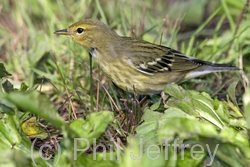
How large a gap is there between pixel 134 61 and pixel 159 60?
0.26m

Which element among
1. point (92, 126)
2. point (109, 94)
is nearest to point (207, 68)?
point (109, 94)

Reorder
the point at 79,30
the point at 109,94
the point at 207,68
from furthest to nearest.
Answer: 1. the point at 207,68
2. the point at 79,30
3. the point at 109,94

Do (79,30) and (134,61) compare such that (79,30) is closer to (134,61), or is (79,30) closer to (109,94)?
(134,61)

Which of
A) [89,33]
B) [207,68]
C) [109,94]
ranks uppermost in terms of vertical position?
[89,33]

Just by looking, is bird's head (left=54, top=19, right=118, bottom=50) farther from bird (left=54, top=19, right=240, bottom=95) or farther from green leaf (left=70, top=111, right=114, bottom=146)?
green leaf (left=70, top=111, right=114, bottom=146)

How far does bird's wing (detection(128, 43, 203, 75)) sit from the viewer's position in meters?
4.21

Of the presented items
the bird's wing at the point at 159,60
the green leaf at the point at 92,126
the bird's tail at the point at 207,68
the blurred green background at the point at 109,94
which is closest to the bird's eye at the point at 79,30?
the blurred green background at the point at 109,94

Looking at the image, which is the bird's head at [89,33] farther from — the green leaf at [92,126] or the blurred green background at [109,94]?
the green leaf at [92,126]

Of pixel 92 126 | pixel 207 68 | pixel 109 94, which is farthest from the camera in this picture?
pixel 207 68

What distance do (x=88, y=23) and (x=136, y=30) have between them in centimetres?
77

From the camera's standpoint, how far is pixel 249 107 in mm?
2656

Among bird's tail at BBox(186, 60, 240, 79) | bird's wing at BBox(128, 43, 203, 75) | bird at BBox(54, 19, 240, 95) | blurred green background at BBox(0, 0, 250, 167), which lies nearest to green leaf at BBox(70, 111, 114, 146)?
blurred green background at BBox(0, 0, 250, 167)

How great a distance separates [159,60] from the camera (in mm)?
4312

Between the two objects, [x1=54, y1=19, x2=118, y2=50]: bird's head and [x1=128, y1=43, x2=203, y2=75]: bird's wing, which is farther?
[x1=128, y1=43, x2=203, y2=75]: bird's wing
